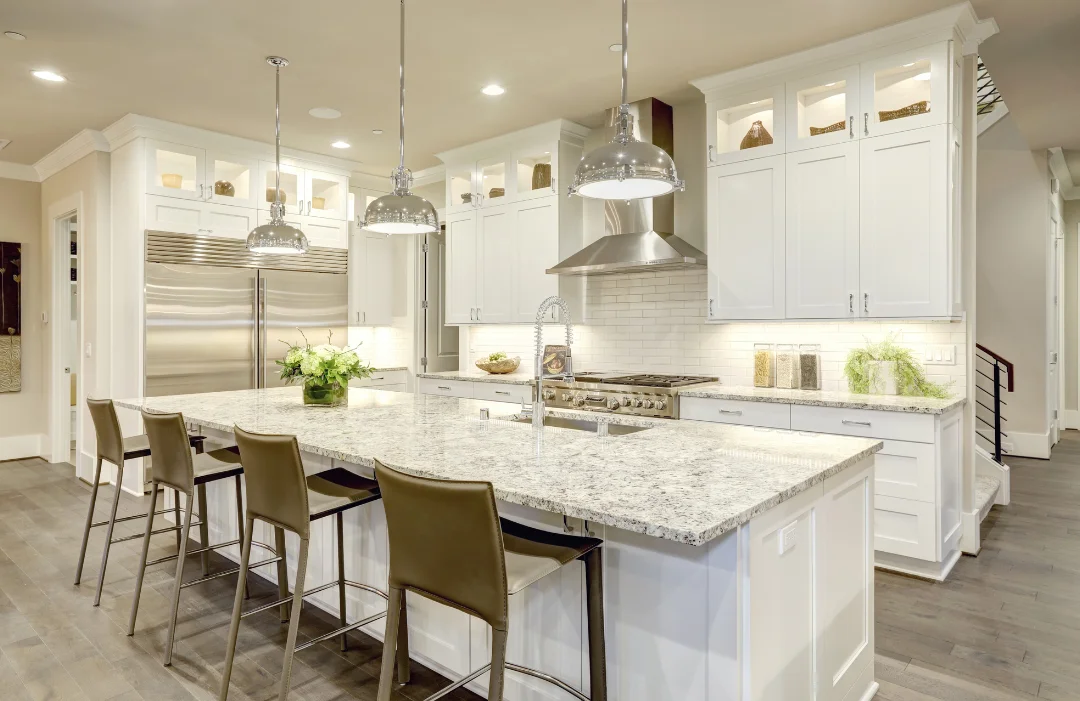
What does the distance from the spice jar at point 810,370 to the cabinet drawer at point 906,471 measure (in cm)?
76

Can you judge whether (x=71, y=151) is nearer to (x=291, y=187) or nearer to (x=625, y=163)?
(x=291, y=187)

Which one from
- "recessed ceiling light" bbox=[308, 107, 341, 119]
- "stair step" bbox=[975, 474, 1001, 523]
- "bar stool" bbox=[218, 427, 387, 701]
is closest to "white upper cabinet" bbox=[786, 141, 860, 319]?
"stair step" bbox=[975, 474, 1001, 523]

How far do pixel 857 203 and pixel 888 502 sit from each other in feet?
5.32

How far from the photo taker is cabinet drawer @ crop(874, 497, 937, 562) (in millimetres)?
3227

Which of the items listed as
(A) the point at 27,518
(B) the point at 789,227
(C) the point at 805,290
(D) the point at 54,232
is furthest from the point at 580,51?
(D) the point at 54,232

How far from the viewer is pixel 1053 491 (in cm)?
504

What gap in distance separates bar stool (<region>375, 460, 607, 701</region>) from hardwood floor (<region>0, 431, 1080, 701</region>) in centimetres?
79

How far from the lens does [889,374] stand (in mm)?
3689

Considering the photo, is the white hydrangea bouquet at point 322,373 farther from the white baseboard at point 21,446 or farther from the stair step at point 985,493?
the white baseboard at point 21,446

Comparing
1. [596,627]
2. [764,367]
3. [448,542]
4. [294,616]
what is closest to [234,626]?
[294,616]

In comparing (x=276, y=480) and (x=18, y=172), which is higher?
(x=18, y=172)

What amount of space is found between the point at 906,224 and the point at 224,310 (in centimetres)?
488

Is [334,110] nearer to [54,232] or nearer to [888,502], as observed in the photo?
Answer: [54,232]

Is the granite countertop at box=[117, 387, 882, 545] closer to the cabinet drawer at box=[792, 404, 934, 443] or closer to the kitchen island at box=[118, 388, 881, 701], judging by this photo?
the kitchen island at box=[118, 388, 881, 701]
